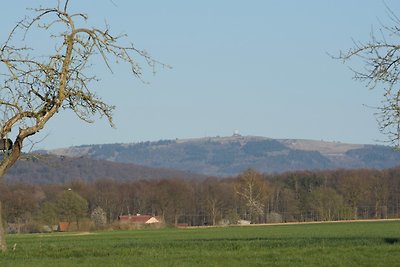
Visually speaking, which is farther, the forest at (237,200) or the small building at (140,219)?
the forest at (237,200)

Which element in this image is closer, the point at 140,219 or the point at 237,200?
the point at 140,219

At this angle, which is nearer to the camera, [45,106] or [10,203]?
[45,106]

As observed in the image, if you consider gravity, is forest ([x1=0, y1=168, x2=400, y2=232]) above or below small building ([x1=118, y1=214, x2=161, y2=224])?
above

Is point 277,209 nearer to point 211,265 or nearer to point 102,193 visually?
point 102,193

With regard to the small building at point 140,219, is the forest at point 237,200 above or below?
above

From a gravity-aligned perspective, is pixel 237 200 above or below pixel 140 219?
above

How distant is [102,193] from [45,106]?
167260 millimetres

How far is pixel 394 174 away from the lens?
199875 mm

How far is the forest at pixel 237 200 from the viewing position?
6029 inches

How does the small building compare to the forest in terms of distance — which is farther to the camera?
the forest

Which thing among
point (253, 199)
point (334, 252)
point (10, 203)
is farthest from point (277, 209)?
point (334, 252)

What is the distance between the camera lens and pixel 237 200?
17675cm

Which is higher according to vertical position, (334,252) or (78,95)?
(78,95)

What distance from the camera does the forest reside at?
153 m
